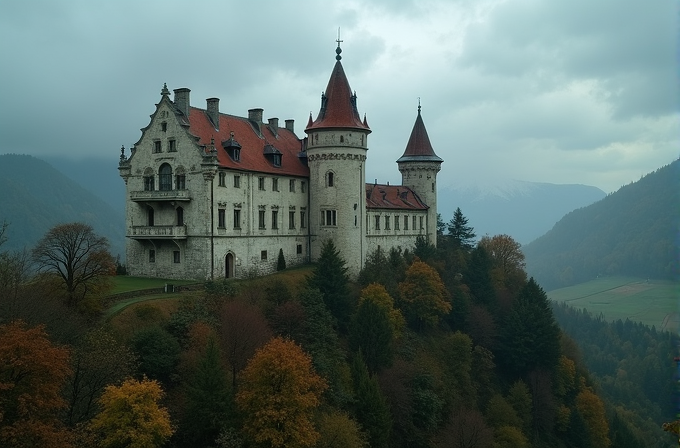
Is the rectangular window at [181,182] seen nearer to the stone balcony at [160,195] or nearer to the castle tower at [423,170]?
the stone balcony at [160,195]

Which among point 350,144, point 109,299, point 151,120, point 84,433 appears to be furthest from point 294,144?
point 84,433

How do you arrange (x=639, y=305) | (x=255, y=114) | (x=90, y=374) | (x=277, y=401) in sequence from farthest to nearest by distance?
(x=639, y=305) → (x=255, y=114) → (x=277, y=401) → (x=90, y=374)

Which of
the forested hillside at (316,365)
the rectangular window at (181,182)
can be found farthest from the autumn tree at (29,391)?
the rectangular window at (181,182)

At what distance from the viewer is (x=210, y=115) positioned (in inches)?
2345

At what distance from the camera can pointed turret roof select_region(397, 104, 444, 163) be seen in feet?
277

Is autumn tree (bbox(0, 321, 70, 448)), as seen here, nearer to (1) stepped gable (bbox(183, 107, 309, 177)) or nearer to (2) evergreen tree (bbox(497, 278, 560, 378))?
(1) stepped gable (bbox(183, 107, 309, 177))

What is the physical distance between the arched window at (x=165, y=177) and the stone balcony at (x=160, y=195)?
0.82 meters

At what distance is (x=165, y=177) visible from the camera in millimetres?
56000

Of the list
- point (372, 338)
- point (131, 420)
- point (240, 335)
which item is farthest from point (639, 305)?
point (131, 420)

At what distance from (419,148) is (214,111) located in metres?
33.8

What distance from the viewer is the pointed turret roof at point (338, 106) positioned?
62.8 m

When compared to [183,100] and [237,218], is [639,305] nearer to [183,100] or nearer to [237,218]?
[237,218]

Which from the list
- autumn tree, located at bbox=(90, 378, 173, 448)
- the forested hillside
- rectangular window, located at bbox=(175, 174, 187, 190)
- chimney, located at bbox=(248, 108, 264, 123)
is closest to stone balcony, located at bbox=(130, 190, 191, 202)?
rectangular window, located at bbox=(175, 174, 187, 190)

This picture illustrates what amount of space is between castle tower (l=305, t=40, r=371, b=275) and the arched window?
1469 centimetres
